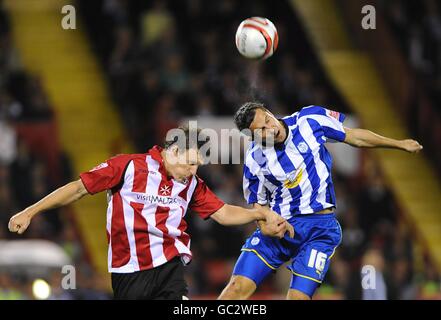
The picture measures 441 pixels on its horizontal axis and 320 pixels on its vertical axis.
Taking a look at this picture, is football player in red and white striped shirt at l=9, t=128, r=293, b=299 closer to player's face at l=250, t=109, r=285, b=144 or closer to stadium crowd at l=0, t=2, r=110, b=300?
player's face at l=250, t=109, r=285, b=144

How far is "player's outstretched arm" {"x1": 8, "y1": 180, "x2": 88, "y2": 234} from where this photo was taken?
802 cm

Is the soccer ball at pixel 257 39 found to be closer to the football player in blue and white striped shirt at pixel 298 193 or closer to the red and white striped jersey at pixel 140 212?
the football player in blue and white striped shirt at pixel 298 193

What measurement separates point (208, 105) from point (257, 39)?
6.60m

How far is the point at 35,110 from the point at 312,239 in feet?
25.1

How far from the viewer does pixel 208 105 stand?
647 inches

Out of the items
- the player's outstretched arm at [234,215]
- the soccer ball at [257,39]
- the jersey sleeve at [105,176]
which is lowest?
the player's outstretched arm at [234,215]

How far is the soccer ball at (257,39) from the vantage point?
9.83 metres

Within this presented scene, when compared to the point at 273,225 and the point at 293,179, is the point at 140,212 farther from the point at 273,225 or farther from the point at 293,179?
the point at 293,179

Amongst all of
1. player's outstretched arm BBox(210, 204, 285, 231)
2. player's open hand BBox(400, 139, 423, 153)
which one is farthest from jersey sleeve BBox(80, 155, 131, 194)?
player's open hand BBox(400, 139, 423, 153)

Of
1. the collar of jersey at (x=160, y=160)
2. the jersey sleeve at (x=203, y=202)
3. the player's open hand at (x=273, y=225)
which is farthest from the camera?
the player's open hand at (x=273, y=225)

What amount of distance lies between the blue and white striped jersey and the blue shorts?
0.37ft

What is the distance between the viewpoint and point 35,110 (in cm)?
1625

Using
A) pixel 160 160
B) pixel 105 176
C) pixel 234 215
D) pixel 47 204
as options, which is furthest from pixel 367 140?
pixel 47 204

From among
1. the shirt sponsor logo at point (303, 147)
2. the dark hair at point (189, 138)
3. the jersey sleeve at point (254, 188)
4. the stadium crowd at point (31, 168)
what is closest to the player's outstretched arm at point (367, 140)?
the shirt sponsor logo at point (303, 147)
